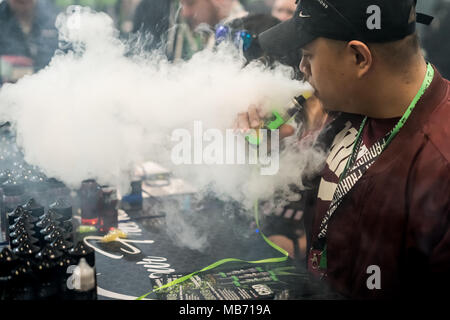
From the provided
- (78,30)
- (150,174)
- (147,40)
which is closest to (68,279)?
(78,30)

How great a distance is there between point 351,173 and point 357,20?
60cm

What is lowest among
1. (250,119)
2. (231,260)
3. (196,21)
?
(231,260)

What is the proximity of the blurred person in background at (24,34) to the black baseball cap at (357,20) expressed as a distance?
8.67 ft

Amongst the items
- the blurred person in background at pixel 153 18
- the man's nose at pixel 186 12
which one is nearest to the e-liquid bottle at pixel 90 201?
the blurred person in background at pixel 153 18

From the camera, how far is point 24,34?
4.04 m

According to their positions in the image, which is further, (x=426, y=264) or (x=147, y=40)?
(x=147, y=40)

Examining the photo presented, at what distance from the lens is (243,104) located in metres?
2.24

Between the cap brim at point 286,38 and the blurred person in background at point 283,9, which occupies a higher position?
the blurred person in background at point 283,9

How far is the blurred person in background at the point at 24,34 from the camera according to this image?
367 cm

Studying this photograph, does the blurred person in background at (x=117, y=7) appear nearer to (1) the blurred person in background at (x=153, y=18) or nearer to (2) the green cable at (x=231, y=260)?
(1) the blurred person in background at (x=153, y=18)

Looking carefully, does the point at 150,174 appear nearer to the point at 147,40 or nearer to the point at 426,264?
the point at 147,40

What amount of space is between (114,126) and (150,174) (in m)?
1.40

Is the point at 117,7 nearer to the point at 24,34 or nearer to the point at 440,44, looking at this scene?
the point at 24,34

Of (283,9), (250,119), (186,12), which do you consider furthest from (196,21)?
(250,119)
